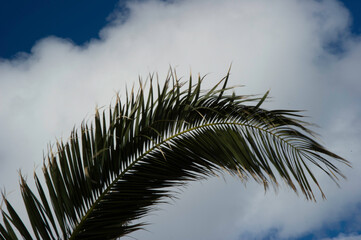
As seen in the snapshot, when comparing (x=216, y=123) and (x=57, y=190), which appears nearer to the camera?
(x=57, y=190)

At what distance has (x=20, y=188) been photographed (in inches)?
163

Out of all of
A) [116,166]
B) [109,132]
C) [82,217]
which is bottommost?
[82,217]

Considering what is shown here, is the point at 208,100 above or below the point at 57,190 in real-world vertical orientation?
above

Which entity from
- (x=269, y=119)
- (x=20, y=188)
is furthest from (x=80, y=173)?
(x=269, y=119)

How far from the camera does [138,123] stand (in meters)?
4.19

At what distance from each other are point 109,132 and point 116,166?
29cm

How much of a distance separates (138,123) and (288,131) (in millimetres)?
1290

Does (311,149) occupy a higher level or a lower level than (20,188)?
lower

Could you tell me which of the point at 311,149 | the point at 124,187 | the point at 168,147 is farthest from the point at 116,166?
the point at 311,149

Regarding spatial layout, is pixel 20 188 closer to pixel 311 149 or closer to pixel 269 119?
pixel 269 119

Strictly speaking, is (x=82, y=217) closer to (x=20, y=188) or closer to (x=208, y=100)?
(x=20, y=188)

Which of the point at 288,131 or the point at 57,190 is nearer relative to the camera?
the point at 57,190

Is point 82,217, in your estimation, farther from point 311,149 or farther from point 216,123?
point 311,149

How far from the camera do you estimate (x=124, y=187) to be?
4.14 m
